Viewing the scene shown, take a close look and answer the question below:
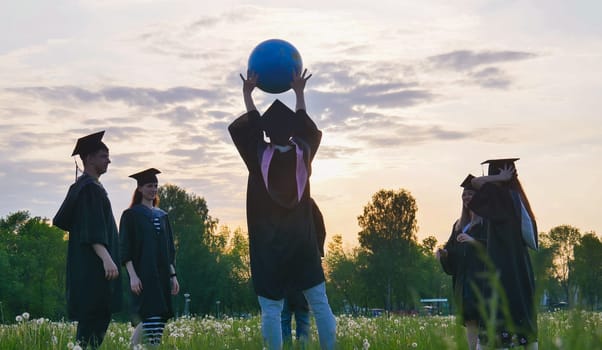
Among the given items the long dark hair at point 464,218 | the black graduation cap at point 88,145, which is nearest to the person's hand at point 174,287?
the black graduation cap at point 88,145

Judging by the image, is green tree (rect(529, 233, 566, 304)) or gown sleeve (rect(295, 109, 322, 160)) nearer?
green tree (rect(529, 233, 566, 304))

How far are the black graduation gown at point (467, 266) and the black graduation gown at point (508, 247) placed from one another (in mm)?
474

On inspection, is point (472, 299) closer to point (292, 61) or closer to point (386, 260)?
point (292, 61)

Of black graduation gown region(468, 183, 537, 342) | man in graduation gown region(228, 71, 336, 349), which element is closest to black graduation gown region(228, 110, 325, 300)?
man in graduation gown region(228, 71, 336, 349)

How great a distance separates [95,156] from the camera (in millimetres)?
8484

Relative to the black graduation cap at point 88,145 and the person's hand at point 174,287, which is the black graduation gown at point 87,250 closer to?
the black graduation cap at point 88,145

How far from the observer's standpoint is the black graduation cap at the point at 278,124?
6.98 m

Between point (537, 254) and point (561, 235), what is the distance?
299 feet

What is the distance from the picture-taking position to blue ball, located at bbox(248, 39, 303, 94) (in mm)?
7332

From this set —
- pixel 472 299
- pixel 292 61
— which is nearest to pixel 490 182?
pixel 472 299

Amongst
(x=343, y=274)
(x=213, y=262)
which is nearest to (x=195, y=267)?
(x=213, y=262)

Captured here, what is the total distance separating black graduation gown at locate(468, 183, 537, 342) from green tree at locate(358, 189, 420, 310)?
2872 inches

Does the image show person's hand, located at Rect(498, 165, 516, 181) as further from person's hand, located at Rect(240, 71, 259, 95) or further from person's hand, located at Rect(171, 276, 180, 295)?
person's hand, located at Rect(171, 276, 180, 295)

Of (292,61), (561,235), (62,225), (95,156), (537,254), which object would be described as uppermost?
(561,235)
